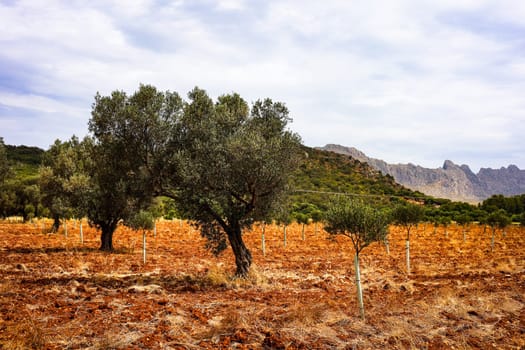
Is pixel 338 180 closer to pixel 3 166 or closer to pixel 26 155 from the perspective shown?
pixel 3 166

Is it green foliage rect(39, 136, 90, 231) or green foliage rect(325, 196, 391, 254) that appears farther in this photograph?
green foliage rect(39, 136, 90, 231)

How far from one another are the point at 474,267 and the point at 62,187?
34.3 meters

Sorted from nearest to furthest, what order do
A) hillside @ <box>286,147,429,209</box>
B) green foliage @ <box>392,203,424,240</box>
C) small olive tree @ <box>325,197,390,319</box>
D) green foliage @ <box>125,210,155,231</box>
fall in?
small olive tree @ <box>325,197,390,319</box>
green foliage @ <box>125,210,155,231</box>
green foliage @ <box>392,203,424,240</box>
hillside @ <box>286,147,429,209</box>

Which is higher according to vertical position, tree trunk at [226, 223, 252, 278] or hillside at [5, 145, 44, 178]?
hillside at [5, 145, 44, 178]

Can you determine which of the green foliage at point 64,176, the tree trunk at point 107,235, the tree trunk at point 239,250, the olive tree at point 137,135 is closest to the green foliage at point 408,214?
the tree trunk at point 239,250

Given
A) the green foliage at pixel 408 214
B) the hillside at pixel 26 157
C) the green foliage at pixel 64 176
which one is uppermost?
the hillside at pixel 26 157

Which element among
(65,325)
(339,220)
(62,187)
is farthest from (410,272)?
(62,187)

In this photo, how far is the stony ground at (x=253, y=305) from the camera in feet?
36.4

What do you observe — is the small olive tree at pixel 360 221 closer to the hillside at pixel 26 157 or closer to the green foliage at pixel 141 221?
the green foliage at pixel 141 221

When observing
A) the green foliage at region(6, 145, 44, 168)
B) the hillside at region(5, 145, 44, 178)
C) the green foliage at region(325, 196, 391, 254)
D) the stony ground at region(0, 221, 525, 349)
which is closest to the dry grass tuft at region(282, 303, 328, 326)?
the stony ground at region(0, 221, 525, 349)

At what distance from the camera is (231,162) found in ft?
60.5

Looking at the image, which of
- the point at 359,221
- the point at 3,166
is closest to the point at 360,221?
the point at 359,221

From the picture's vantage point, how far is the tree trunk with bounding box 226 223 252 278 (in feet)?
66.7

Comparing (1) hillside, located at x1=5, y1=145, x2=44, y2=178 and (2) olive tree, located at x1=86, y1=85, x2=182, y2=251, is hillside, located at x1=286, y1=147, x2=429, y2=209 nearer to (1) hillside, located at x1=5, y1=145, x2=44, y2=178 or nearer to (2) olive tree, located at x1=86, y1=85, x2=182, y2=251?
(2) olive tree, located at x1=86, y1=85, x2=182, y2=251
